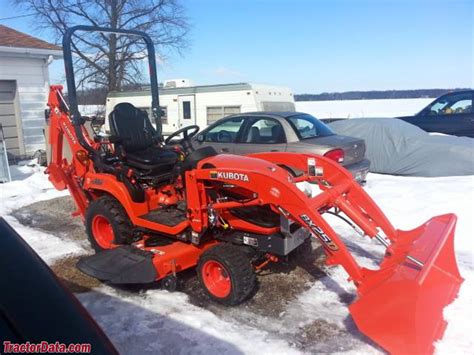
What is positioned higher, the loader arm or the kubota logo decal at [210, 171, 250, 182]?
the kubota logo decal at [210, 171, 250, 182]

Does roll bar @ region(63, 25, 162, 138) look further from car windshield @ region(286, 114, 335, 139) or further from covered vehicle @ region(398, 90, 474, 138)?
covered vehicle @ region(398, 90, 474, 138)

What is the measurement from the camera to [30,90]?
11.8m

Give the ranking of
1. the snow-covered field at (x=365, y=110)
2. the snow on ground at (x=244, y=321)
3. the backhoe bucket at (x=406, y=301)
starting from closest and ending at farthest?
the backhoe bucket at (x=406, y=301), the snow on ground at (x=244, y=321), the snow-covered field at (x=365, y=110)

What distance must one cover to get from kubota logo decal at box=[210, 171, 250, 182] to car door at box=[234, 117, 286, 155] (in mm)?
3667

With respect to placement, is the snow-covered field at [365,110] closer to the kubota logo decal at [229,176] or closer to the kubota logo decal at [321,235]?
the kubota logo decal at [229,176]

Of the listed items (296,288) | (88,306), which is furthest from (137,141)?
(296,288)

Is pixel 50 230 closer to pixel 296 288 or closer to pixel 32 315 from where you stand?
pixel 296 288

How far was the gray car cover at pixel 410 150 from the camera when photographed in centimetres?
872

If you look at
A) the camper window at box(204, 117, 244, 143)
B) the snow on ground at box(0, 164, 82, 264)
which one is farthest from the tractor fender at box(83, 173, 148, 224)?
the camper window at box(204, 117, 244, 143)

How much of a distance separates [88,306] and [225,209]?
4.85ft

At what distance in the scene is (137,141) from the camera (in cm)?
475

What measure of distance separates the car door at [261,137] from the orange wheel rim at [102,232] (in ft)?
10.7

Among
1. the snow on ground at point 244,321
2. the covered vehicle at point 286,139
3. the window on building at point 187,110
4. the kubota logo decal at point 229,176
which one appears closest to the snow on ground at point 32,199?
the snow on ground at point 244,321

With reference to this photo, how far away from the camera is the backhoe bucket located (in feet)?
8.25
